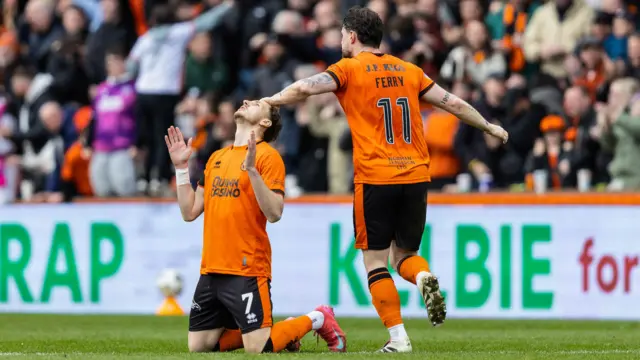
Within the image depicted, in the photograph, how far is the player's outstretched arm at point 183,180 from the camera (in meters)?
9.54

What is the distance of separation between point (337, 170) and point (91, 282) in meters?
3.28

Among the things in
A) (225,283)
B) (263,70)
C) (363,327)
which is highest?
(263,70)

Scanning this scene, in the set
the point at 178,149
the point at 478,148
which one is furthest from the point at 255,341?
the point at 478,148

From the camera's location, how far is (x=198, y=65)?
755 inches

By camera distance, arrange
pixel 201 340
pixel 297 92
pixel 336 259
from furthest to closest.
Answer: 1. pixel 336 259
2. pixel 201 340
3. pixel 297 92

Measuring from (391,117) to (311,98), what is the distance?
7.76m

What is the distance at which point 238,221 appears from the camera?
9.33 meters

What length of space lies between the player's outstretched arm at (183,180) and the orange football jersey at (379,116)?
110cm

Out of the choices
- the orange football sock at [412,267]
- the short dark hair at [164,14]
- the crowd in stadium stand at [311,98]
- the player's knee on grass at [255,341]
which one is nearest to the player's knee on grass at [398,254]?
the orange football sock at [412,267]

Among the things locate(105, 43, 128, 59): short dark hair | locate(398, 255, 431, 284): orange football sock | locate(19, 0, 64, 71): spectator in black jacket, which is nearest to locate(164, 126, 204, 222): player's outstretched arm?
locate(398, 255, 431, 284): orange football sock

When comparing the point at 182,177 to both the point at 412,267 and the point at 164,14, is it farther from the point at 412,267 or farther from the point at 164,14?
the point at 164,14

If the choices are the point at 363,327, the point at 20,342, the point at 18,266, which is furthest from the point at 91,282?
the point at 20,342

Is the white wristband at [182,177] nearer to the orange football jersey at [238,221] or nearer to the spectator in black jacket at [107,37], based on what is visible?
the orange football jersey at [238,221]

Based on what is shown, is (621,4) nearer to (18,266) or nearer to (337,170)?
(337,170)
